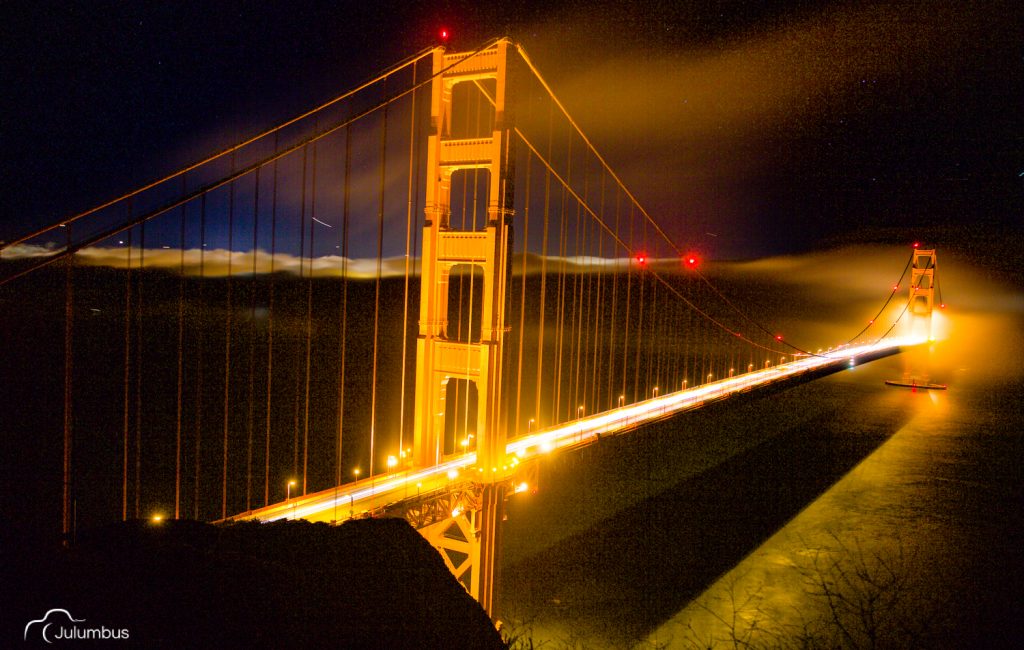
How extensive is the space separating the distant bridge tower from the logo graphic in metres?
53.5

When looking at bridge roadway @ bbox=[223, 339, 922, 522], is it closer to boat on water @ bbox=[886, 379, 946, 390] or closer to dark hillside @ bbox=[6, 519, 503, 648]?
dark hillside @ bbox=[6, 519, 503, 648]

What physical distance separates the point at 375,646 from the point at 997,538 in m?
20.4

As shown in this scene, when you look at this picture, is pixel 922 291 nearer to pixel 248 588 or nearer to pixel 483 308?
pixel 483 308

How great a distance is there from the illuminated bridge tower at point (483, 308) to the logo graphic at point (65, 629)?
21.9 ft

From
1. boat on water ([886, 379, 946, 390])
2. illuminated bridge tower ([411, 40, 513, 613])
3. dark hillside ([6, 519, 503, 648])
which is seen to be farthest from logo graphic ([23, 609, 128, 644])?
boat on water ([886, 379, 946, 390])

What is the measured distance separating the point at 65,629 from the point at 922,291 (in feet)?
179

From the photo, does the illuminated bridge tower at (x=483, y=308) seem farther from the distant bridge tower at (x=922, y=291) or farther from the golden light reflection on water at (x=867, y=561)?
the distant bridge tower at (x=922, y=291)

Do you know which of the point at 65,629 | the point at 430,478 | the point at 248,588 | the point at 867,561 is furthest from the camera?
the point at 867,561

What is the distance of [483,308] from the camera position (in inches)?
404

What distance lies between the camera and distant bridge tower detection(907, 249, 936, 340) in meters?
47.2

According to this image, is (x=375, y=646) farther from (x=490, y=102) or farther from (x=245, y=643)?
(x=490, y=102)

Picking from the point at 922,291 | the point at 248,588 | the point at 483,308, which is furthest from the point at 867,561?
the point at 922,291

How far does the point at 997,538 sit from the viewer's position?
18109 millimetres

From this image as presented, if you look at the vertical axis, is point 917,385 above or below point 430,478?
below
